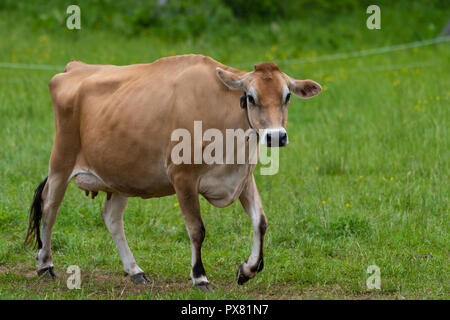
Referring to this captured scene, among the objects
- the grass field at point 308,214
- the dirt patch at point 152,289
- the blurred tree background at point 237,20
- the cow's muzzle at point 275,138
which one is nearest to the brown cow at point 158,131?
the cow's muzzle at point 275,138

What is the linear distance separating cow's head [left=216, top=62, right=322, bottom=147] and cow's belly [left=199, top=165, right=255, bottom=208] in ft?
1.38

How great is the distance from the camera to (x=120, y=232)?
6.80 metres

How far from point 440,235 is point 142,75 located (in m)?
3.24

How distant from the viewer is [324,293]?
612 cm

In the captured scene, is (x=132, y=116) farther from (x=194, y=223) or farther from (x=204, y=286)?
(x=204, y=286)

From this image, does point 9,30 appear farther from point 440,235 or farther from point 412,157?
point 440,235

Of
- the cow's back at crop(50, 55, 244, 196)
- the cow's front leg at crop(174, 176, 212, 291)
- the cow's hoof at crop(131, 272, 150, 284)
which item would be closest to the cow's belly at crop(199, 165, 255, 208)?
the cow's front leg at crop(174, 176, 212, 291)

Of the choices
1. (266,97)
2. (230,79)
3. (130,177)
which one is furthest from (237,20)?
(266,97)

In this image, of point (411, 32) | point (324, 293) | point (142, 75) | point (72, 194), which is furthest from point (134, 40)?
point (324, 293)

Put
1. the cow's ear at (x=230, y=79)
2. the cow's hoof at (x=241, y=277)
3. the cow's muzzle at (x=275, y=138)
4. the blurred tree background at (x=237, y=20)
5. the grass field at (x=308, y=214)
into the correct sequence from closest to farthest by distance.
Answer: the cow's muzzle at (x=275, y=138)
the cow's ear at (x=230, y=79)
the cow's hoof at (x=241, y=277)
the grass field at (x=308, y=214)
the blurred tree background at (x=237, y=20)

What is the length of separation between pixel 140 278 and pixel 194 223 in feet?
3.04

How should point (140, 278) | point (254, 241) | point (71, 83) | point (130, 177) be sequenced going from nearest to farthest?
1. point (254, 241)
2. point (130, 177)
3. point (140, 278)
4. point (71, 83)

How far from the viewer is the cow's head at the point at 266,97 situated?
5.50 meters

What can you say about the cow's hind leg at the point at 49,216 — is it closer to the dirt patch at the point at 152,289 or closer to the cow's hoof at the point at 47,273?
the cow's hoof at the point at 47,273
